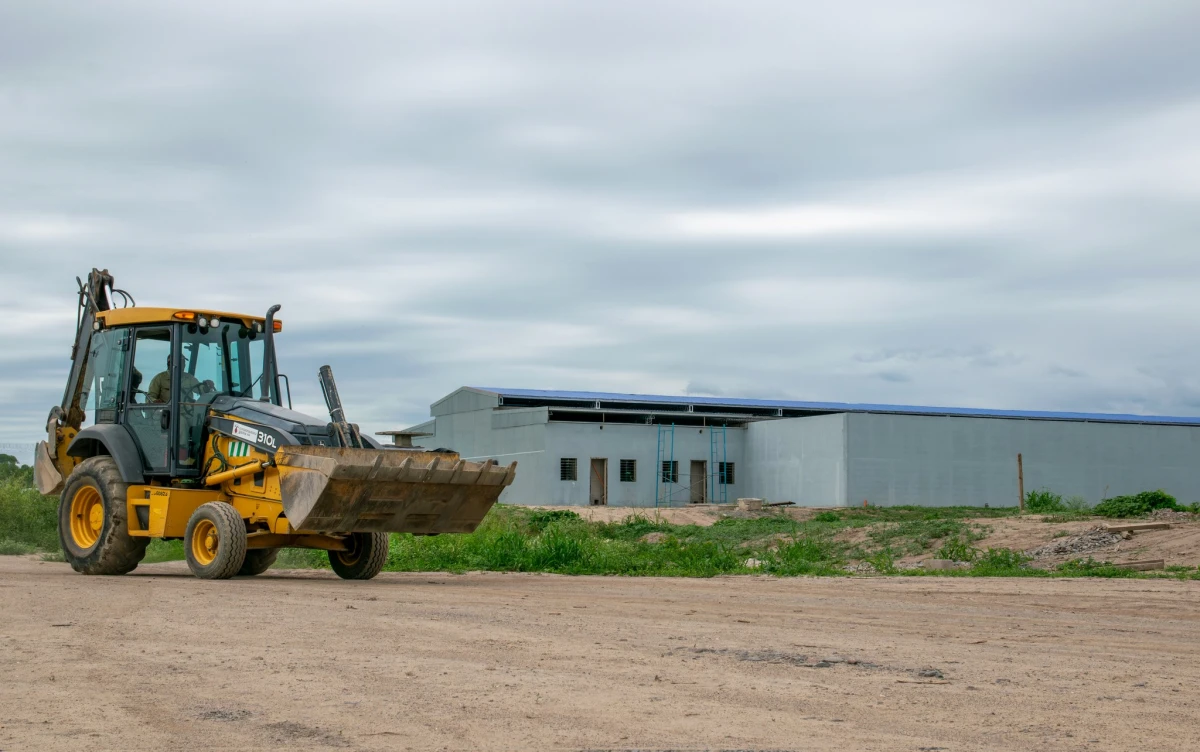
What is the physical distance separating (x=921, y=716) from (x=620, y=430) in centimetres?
4475

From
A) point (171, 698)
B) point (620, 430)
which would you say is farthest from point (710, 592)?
point (620, 430)

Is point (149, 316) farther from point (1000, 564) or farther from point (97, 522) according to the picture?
point (1000, 564)

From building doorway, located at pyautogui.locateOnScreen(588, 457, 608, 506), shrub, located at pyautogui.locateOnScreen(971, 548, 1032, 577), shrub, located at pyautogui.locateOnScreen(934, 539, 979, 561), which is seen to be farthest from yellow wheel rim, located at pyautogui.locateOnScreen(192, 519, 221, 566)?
building doorway, located at pyautogui.locateOnScreen(588, 457, 608, 506)

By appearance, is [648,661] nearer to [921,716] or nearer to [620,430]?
[921,716]

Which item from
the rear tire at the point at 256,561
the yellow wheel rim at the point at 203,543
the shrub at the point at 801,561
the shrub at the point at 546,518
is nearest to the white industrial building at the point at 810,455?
the shrub at the point at 546,518

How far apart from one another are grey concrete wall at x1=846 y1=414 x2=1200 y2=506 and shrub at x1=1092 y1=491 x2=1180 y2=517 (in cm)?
1428

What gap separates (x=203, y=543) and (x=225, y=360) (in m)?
2.66

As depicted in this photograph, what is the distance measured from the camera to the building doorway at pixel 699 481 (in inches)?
2082

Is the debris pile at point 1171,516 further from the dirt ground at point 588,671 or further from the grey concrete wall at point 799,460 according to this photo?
the dirt ground at point 588,671

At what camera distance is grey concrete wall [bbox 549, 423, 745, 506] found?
50.4 metres

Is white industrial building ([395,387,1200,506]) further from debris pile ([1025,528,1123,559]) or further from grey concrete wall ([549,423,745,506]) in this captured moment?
debris pile ([1025,528,1123,559])

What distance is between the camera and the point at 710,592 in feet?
50.3

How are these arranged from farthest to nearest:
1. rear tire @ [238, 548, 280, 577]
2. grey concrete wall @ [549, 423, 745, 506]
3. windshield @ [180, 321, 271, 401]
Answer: grey concrete wall @ [549, 423, 745, 506] → rear tire @ [238, 548, 280, 577] → windshield @ [180, 321, 271, 401]

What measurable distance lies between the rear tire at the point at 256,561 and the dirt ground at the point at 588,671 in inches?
148
